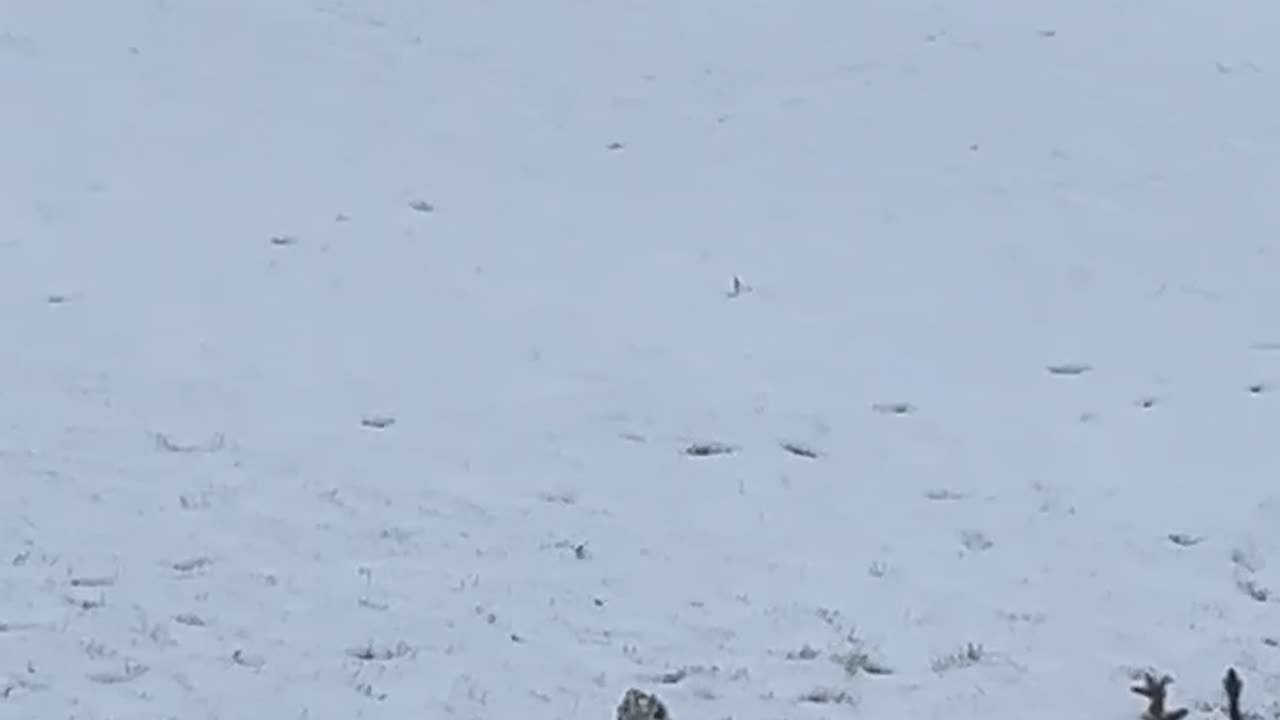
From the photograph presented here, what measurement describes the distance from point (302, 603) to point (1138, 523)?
4125 millimetres

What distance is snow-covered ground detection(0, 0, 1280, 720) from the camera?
925 centimetres

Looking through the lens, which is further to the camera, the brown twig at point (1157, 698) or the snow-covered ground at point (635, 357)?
the snow-covered ground at point (635, 357)

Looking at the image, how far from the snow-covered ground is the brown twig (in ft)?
0.88

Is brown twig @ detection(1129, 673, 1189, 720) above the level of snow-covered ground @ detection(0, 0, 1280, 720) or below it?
above

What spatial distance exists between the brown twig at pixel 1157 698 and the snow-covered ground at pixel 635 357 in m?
0.27

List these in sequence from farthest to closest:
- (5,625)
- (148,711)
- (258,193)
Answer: (258,193) < (5,625) < (148,711)

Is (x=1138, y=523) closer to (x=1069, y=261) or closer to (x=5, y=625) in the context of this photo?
(x=1069, y=261)

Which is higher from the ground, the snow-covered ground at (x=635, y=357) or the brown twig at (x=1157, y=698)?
the brown twig at (x=1157, y=698)

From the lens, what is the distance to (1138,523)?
10938 mm

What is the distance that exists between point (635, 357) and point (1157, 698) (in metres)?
5.33

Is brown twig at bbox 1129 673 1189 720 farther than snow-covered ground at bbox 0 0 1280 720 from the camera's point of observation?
No

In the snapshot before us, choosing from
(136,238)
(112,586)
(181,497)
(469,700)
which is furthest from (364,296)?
(469,700)

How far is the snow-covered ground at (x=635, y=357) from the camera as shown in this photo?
925 centimetres

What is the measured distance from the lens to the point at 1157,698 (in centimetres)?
830
